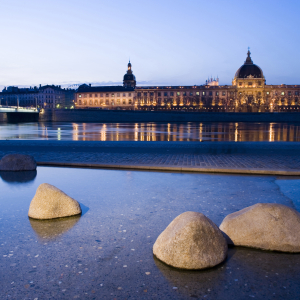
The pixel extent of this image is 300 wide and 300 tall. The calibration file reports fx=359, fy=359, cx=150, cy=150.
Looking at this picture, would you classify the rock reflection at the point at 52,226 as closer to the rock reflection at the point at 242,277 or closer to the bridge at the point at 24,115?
the rock reflection at the point at 242,277

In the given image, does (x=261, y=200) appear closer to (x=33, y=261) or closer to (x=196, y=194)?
(x=196, y=194)

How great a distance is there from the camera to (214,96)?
415ft

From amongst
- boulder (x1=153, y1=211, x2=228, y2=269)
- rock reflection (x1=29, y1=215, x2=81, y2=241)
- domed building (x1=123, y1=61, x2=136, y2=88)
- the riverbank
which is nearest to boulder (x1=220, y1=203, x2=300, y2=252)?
boulder (x1=153, y1=211, x2=228, y2=269)

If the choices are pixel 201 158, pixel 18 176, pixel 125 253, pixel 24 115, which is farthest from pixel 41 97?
pixel 125 253

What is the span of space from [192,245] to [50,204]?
2548 mm

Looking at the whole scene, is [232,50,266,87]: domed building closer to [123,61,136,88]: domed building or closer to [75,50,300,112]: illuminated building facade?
[75,50,300,112]: illuminated building facade

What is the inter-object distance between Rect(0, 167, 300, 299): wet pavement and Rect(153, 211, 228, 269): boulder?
89 millimetres

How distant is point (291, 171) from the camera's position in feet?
28.8

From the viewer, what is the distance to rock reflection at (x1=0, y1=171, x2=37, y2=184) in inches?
325

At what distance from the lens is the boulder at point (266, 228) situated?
13.4 ft

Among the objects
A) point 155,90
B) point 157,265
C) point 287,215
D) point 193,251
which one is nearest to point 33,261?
point 157,265

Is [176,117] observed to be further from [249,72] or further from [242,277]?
[242,277]

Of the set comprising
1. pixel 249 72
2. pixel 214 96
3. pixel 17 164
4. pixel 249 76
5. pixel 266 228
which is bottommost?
pixel 17 164

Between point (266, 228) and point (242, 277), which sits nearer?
point (242, 277)
